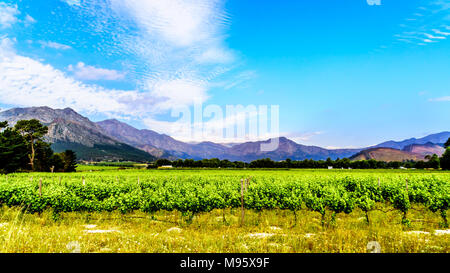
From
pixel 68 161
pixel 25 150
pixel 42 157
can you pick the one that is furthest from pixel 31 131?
pixel 68 161

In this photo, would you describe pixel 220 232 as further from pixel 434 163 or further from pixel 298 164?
pixel 434 163

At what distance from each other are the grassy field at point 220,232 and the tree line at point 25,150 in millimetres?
68871

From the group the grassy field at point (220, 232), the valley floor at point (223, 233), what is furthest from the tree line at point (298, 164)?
the valley floor at point (223, 233)

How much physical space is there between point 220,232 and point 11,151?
3361 inches

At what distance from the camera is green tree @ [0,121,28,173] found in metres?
71.5

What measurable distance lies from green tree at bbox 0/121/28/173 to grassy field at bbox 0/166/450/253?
71.0 m

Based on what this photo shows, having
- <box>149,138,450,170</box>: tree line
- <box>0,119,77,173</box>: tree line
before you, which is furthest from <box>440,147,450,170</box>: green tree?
<box>0,119,77,173</box>: tree line

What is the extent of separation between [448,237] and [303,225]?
19.7ft

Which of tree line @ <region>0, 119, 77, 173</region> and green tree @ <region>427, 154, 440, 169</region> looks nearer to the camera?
tree line @ <region>0, 119, 77, 173</region>

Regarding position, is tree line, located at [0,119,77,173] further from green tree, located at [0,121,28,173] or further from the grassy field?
the grassy field

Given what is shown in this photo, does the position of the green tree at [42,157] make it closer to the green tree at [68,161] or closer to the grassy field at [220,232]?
the green tree at [68,161]

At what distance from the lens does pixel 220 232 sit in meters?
11.7
